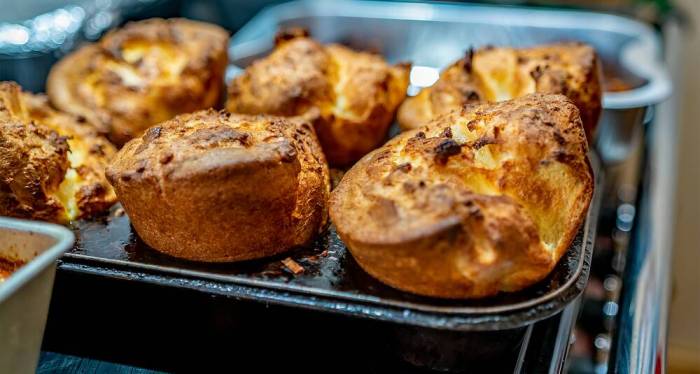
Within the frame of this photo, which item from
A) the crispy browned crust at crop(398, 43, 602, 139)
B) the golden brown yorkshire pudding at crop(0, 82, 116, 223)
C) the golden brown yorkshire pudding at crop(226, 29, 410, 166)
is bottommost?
the golden brown yorkshire pudding at crop(0, 82, 116, 223)

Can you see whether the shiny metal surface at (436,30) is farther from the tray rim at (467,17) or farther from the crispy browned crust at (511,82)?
the crispy browned crust at (511,82)

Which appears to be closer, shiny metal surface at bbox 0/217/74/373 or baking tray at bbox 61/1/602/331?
shiny metal surface at bbox 0/217/74/373

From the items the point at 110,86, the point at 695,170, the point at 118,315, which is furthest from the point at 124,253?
the point at 695,170

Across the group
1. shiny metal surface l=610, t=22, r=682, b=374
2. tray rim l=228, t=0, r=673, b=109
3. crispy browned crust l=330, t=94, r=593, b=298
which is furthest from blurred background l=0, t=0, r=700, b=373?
crispy browned crust l=330, t=94, r=593, b=298

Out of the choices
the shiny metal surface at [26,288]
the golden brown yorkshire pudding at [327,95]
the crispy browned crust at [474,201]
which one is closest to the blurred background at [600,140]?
the crispy browned crust at [474,201]

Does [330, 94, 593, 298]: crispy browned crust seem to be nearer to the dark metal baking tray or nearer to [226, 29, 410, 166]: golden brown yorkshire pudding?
the dark metal baking tray

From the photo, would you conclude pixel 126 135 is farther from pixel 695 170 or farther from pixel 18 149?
pixel 695 170

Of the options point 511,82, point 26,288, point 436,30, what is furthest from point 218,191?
point 436,30
